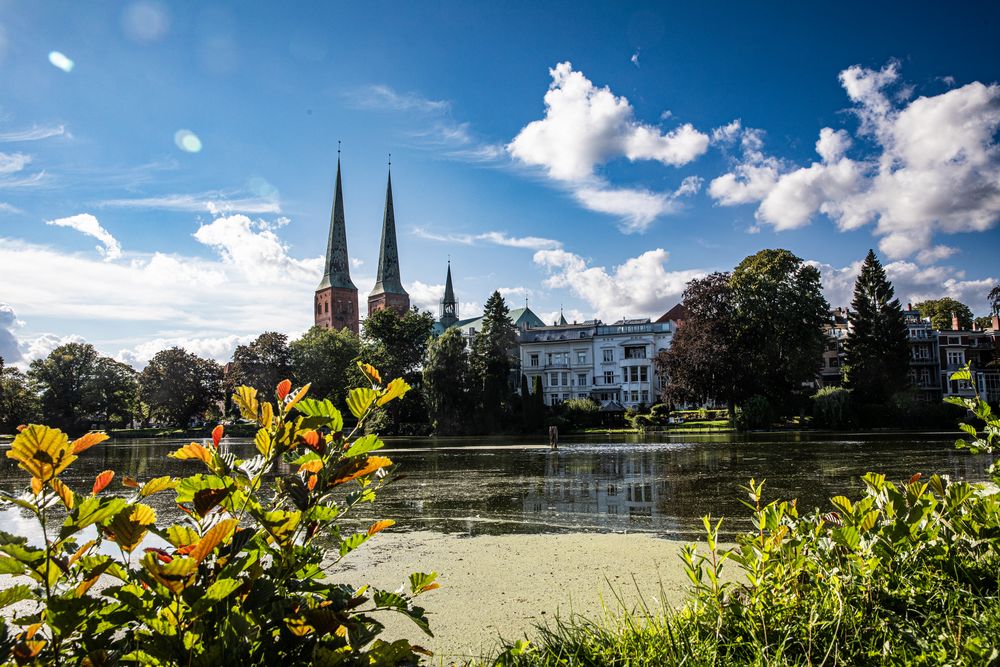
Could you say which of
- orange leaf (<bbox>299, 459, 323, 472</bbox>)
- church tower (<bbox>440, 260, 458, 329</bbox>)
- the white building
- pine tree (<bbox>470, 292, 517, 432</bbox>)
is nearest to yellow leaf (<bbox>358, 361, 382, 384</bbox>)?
orange leaf (<bbox>299, 459, 323, 472</bbox>)

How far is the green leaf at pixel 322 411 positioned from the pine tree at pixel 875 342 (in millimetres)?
55112

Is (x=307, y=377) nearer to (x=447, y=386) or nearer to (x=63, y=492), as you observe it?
(x=447, y=386)

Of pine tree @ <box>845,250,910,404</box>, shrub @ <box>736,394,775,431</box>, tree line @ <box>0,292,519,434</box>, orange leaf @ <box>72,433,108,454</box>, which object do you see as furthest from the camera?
tree line @ <box>0,292,519,434</box>

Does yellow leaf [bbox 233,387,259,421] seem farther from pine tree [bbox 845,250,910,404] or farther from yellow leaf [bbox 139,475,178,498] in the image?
pine tree [bbox 845,250,910,404]

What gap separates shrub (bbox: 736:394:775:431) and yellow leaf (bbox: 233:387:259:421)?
47.0 m

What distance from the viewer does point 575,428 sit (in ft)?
183

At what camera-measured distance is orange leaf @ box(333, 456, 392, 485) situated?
6.05 ft

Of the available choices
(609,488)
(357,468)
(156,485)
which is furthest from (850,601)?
(609,488)

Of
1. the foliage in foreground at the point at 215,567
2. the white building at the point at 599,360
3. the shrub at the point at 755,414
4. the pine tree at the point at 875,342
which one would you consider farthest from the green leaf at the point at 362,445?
the white building at the point at 599,360

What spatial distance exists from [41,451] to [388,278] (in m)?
104

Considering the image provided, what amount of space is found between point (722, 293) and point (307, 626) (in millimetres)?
51459

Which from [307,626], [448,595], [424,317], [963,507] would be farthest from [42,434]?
[424,317]

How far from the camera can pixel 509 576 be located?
223 inches

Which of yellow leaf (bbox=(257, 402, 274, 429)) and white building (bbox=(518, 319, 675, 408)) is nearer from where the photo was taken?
yellow leaf (bbox=(257, 402, 274, 429))
